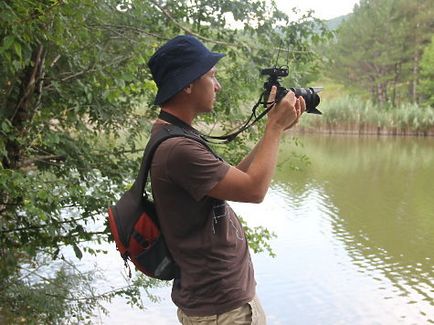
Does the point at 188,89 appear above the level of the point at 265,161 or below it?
above

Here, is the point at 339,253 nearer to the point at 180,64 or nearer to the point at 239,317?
the point at 239,317

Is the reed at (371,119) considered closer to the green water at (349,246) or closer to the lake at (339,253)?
the green water at (349,246)

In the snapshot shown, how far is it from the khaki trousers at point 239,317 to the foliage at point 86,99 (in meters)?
1.39

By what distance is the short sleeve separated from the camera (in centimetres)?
154

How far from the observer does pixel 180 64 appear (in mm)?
1685

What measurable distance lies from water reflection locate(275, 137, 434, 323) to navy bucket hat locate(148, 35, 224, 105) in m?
4.38

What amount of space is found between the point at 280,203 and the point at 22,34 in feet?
32.8

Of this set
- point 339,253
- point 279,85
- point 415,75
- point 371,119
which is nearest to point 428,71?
point 415,75

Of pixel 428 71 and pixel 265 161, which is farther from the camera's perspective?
pixel 428 71

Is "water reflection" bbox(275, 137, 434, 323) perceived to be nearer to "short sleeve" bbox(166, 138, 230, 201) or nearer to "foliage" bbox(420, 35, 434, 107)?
"short sleeve" bbox(166, 138, 230, 201)

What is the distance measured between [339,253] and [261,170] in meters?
7.64

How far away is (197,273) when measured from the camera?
5.36ft

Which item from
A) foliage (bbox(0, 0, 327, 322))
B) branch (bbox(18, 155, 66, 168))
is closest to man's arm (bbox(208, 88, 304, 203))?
foliage (bbox(0, 0, 327, 322))

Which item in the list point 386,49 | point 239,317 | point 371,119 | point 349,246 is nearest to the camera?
point 239,317
